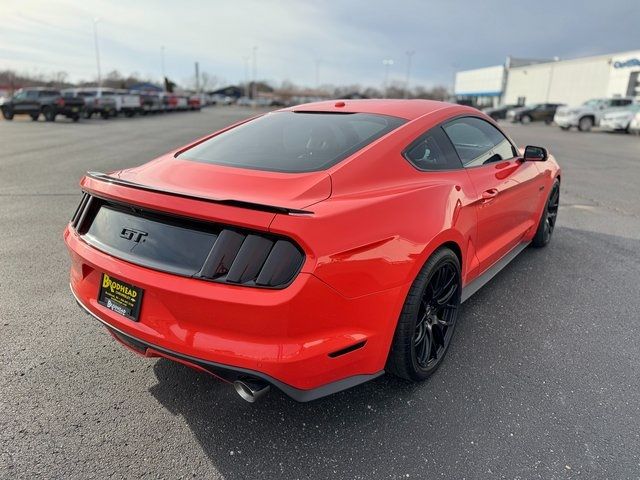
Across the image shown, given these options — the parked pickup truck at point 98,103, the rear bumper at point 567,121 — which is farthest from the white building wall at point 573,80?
the parked pickup truck at point 98,103

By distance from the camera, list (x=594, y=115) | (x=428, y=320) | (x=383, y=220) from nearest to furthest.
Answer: (x=383, y=220), (x=428, y=320), (x=594, y=115)

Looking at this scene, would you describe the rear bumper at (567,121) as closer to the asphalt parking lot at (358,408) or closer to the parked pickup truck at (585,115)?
the parked pickup truck at (585,115)

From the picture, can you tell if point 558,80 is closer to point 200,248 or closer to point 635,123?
point 635,123

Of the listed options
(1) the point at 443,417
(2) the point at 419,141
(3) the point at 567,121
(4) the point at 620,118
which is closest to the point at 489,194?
(2) the point at 419,141

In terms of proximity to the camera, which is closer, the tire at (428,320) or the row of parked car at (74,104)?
the tire at (428,320)

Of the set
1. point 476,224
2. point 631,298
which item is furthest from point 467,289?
point 631,298

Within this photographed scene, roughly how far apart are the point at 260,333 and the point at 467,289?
68.1 inches

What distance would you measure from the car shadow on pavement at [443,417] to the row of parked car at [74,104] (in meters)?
26.2

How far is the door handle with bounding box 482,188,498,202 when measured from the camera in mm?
3081

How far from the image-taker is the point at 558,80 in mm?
48188

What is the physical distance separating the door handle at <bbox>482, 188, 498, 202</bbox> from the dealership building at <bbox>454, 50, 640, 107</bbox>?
4246 cm

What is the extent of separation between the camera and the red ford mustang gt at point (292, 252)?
1.90 m

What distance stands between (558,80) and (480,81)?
25275 millimetres

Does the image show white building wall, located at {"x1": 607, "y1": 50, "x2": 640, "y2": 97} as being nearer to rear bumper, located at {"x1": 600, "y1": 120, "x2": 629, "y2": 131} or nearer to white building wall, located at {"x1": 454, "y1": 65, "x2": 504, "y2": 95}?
rear bumper, located at {"x1": 600, "y1": 120, "x2": 629, "y2": 131}
